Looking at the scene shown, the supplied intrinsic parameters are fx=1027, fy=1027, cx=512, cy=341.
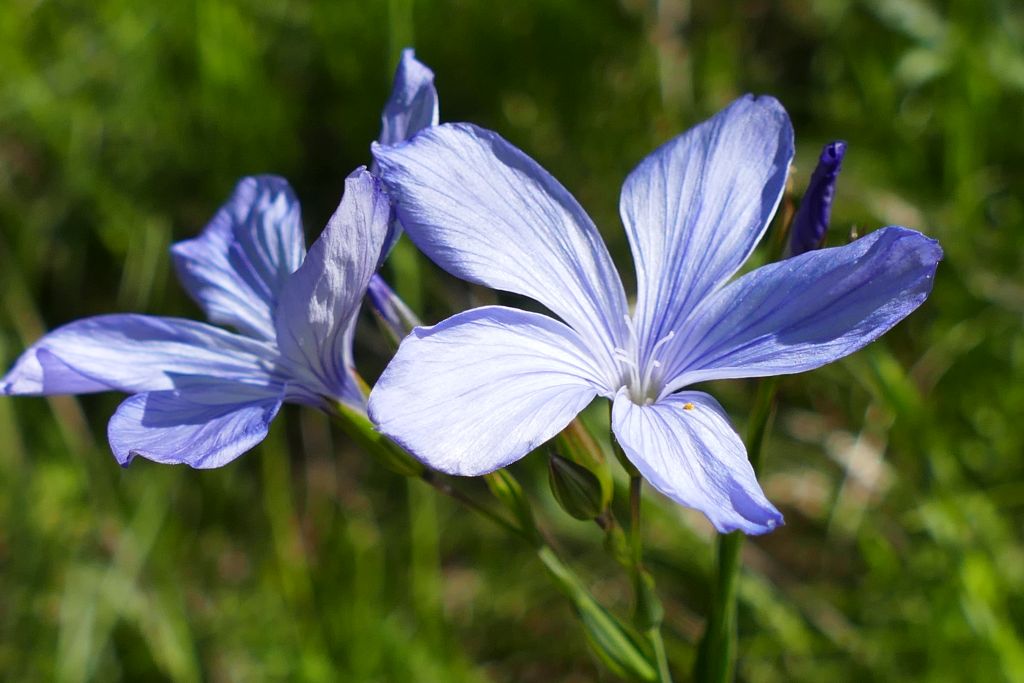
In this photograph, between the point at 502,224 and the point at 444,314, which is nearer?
the point at 502,224

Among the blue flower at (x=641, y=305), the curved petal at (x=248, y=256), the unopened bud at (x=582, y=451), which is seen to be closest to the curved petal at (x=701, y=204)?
the blue flower at (x=641, y=305)

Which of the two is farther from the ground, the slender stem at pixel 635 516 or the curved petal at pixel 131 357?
the curved petal at pixel 131 357

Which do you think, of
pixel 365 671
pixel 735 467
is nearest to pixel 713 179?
pixel 735 467

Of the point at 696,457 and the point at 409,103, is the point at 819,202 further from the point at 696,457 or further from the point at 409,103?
the point at 409,103

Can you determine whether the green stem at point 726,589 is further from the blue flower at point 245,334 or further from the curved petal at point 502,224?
the blue flower at point 245,334

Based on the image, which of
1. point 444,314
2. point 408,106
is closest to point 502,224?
point 408,106

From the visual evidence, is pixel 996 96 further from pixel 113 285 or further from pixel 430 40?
pixel 113 285
